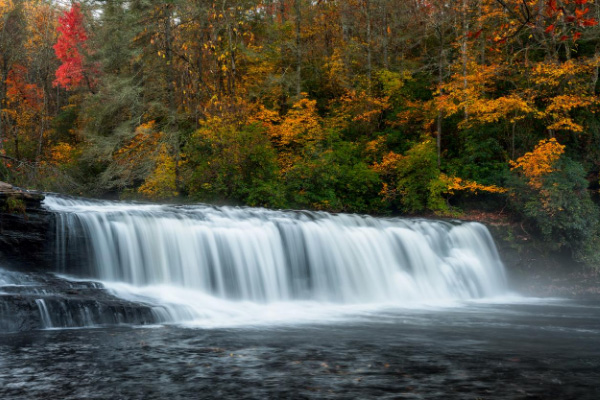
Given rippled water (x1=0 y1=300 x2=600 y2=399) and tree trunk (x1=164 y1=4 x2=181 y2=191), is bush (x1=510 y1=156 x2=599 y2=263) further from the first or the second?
tree trunk (x1=164 y1=4 x2=181 y2=191)

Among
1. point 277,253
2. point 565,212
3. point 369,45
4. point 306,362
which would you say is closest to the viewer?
point 306,362

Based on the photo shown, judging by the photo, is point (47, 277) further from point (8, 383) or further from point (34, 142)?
point (34, 142)

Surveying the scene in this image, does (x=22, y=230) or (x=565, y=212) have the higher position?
(x=22, y=230)

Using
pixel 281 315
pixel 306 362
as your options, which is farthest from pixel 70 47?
pixel 306 362

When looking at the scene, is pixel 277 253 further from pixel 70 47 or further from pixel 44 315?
pixel 70 47

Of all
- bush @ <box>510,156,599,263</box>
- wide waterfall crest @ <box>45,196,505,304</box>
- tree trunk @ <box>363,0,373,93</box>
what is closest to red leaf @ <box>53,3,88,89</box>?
tree trunk @ <box>363,0,373,93</box>

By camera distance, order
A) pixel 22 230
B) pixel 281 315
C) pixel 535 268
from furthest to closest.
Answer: pixel 535 268 → pixel 281 315 → pixel 22 230

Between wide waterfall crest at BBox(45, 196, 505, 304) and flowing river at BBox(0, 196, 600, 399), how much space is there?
4cm

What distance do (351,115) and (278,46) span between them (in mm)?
4635

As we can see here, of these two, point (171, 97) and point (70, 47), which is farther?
point (70, 47)

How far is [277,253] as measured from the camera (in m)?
13.7

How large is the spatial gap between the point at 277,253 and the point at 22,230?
5.73 metres

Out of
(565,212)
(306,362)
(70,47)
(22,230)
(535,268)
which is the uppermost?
(70,47)

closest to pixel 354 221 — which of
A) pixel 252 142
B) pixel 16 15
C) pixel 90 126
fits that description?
pixel 252 142
